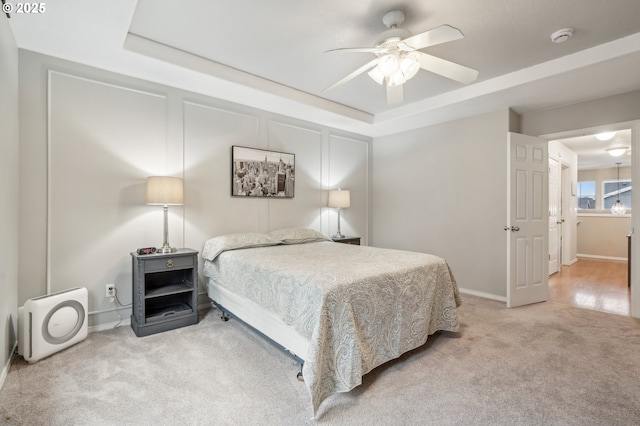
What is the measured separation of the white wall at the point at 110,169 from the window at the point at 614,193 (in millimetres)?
8917

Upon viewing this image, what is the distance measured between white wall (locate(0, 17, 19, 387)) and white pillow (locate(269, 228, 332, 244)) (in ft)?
7.17

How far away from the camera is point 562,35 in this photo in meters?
2.44

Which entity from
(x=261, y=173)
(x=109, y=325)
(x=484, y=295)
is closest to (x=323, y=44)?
(x=261, y=173)

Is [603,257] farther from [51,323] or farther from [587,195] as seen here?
[51,323]

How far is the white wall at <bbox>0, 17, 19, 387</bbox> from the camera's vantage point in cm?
196

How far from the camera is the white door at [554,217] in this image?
518 centimetres

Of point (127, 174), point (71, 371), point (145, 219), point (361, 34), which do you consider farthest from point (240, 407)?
point (361, 34)

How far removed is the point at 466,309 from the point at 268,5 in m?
3.52

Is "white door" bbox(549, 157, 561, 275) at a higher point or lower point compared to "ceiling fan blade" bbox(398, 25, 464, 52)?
lower

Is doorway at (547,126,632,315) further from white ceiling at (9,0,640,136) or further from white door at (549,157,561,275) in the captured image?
white ceiling at (9,0,640,136)

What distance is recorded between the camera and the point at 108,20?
7.03 ft

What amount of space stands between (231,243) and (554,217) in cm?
550

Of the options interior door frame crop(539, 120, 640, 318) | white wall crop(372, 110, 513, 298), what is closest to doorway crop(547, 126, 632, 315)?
interior door frame crop(539, 120, 640, 318)

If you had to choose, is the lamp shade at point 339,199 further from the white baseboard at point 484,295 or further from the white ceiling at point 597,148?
the white ceiling at point 597,148
